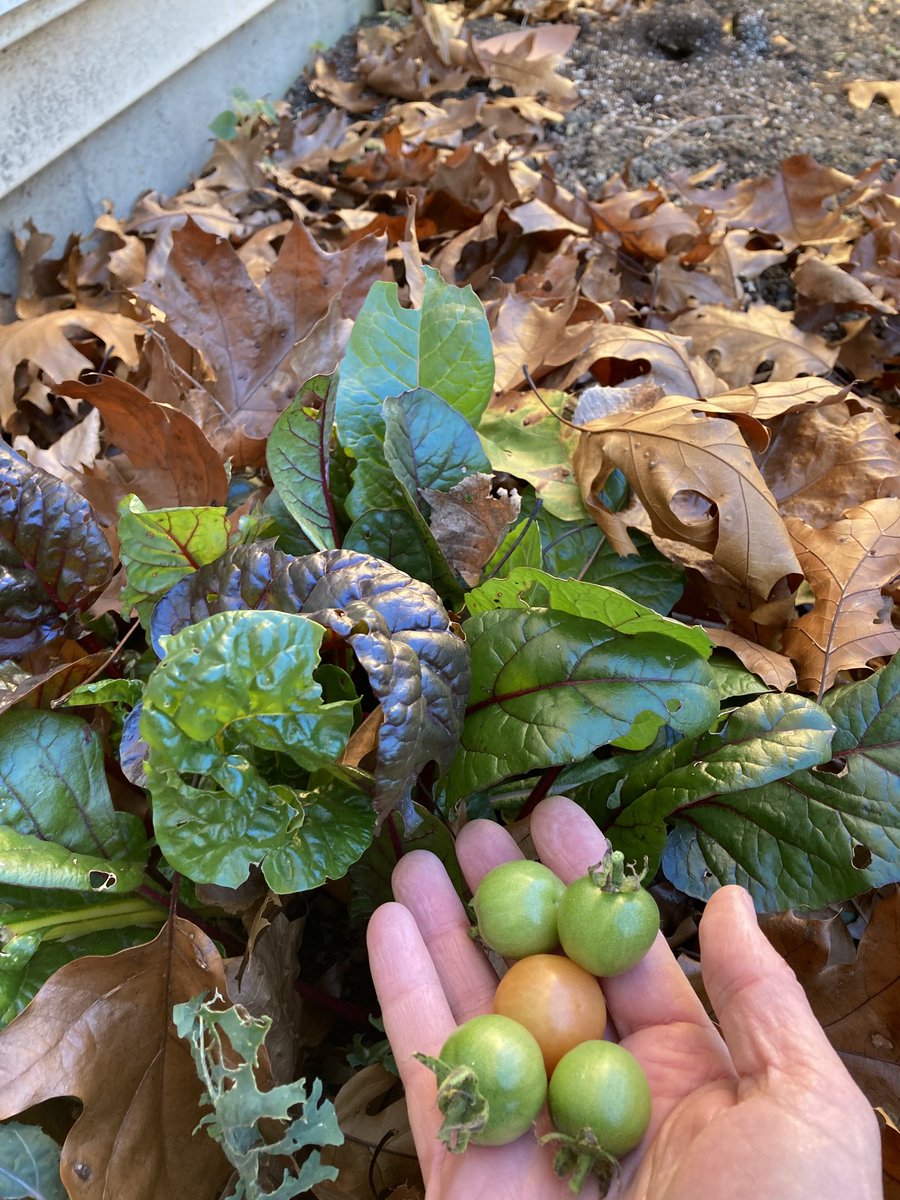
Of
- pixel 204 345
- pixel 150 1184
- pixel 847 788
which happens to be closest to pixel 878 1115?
pixel 847 788

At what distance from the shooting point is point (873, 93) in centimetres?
357

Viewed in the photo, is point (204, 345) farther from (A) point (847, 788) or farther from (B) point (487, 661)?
(A) point (847, 788)

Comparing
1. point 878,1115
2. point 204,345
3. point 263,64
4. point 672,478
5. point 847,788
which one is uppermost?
point 263,64

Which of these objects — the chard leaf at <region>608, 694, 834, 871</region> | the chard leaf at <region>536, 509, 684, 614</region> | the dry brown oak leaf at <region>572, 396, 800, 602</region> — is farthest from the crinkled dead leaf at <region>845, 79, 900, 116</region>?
the chard leaf at <region>608, 694, 834, 871</region>

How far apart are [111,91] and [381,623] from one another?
2.66m

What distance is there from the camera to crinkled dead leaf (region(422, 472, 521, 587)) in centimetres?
158

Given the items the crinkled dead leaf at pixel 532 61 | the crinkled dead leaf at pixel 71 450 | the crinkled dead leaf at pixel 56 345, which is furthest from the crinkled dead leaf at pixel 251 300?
the crinkled dead leaf at pixel 532 61

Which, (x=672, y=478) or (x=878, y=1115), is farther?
(x=672, y=478)

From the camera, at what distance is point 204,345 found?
2.27 m

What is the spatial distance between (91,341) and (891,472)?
83.0 inches

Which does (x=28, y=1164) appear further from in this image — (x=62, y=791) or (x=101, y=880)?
(x=62, y=791)

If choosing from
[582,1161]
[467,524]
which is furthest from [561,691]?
[582,1161]

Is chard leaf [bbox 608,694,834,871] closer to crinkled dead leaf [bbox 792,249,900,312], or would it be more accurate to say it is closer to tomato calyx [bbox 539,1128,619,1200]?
tomato calyx [bbox 539,1128,619,1200]

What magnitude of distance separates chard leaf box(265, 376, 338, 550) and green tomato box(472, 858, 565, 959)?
68 centimetres
